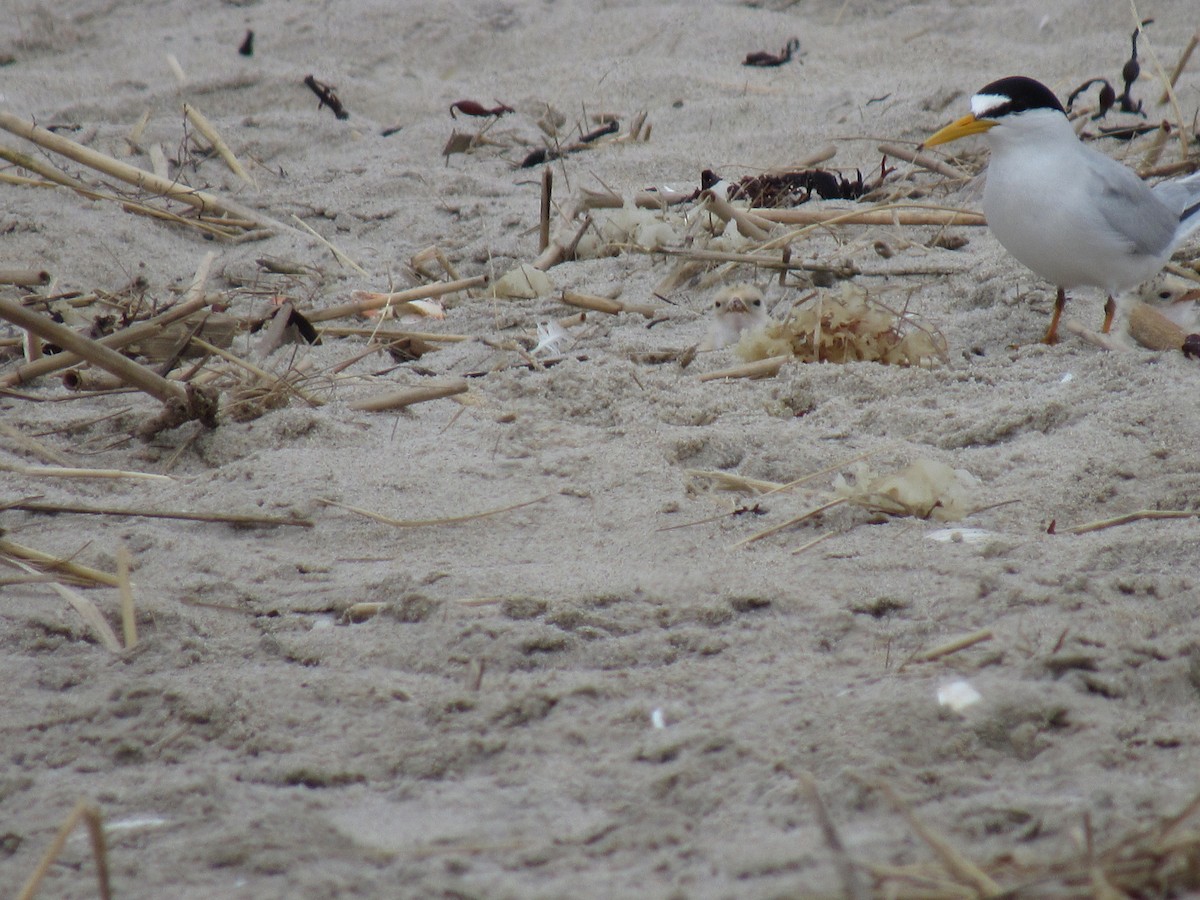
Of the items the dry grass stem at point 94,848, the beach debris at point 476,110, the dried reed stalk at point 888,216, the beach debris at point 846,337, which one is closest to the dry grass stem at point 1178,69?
the dried reed stalk at point 888,216

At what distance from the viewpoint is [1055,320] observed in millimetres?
3271

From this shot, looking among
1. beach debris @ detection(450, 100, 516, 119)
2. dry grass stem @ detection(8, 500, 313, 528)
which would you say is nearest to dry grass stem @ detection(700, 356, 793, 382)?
dry grass stem @ detection(8, 500, 313, 528)

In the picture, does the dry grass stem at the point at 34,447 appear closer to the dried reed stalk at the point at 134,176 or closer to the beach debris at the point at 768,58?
the dried reed stalk at the point at 134,176

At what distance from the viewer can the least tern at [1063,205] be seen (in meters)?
3.23

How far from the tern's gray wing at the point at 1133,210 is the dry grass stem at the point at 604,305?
1359 mm

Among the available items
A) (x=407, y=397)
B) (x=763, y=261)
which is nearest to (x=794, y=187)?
(x=763, y=261)

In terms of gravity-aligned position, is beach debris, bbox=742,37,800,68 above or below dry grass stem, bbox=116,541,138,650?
above

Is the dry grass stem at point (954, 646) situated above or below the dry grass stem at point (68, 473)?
above

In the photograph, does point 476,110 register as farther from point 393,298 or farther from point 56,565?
point 56,565

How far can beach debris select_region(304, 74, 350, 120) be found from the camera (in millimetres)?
5797

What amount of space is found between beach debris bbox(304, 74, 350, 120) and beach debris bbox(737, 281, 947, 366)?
3358 millimetres

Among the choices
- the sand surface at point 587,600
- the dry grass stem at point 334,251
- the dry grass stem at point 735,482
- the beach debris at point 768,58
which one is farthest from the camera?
the beach debris at point 768,58

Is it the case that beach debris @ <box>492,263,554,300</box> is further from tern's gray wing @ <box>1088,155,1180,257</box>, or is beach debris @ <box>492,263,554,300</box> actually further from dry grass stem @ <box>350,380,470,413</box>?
tern's gray wing @ <box>1088,155,1180,257</box>

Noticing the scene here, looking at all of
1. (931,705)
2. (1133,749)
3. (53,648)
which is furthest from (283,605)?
(1133,749)
